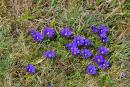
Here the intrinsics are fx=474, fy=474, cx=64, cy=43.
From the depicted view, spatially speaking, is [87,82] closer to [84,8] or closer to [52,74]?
[52,74]

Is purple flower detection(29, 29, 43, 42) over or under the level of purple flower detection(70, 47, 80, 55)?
over

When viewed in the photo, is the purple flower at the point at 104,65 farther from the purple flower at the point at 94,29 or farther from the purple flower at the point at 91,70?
the purple flower at the point at 94,29

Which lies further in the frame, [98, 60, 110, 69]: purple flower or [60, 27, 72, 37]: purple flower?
[60, 27, 72, 37]: purple flower

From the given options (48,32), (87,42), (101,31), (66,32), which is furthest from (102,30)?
(48,32)

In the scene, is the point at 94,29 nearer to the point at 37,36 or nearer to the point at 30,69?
the point at 37,36

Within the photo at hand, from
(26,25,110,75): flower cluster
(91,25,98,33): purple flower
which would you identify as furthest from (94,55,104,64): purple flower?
(91,25,98,33): purple flower

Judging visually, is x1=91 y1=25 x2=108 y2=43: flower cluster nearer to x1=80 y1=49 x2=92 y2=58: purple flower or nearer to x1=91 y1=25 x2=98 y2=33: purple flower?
x1=91 y1=25 x2=98 y2=33: purple flower
